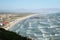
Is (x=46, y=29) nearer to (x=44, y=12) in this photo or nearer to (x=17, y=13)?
(x=44, y=12)

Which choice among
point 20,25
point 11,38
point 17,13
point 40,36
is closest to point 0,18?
point 17,13

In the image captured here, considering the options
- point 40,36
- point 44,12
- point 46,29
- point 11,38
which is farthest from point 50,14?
point 11,38

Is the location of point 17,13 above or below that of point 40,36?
above

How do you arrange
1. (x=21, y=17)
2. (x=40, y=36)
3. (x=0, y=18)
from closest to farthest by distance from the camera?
1. (x=40, y=36)
2. (x=21, y=17)
3. (x=0, y=18)

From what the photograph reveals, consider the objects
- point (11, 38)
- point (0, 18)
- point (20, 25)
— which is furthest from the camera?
point (0, 18)

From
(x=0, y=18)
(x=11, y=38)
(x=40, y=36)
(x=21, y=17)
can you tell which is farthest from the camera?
(x=0, y=18)

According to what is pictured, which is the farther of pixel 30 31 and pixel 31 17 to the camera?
pixel 31 17

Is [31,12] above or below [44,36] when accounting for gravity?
above

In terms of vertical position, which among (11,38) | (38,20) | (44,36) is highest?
(11,38)

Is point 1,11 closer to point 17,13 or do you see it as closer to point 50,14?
point 17,13
